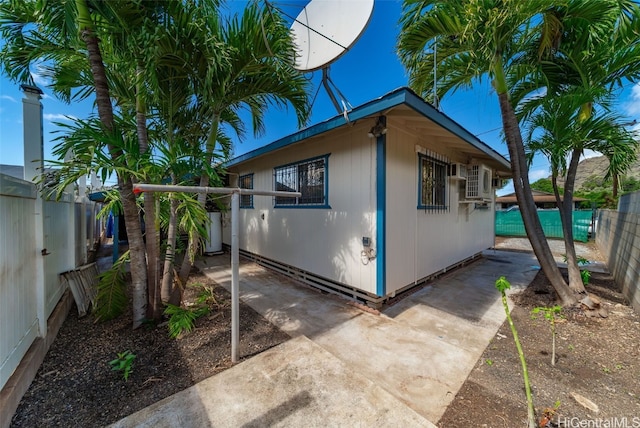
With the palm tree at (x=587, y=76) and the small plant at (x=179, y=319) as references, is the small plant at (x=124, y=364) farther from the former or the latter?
the palm tree at (x=587, y=76)

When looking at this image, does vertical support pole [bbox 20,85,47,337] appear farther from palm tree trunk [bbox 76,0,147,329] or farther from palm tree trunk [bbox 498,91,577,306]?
palm tree trunk [bbox 498,91,577,306]

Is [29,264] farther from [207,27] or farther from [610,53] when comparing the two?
[610,53]

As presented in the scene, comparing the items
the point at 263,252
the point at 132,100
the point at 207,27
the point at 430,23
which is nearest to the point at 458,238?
the point at 430,23

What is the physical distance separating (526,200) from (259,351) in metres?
4.16

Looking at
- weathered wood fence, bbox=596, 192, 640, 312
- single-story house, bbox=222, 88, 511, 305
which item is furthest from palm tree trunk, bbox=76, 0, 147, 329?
weathered wood fence, bbox=596, 192, 640, 312

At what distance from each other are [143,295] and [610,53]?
6.54m

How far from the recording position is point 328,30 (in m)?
3.80

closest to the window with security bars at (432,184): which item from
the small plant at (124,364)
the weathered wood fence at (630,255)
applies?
the weathered wood fence at (630,255)

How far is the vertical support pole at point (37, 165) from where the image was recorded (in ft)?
7.73

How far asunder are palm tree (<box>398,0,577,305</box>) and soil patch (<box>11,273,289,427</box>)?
3.94 meters

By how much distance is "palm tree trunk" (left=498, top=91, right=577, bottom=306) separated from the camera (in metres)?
3.45

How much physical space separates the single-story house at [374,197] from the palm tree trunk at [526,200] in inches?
23.3

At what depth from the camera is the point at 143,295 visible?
9.23 feet

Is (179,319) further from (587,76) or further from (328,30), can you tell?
(587,76)
